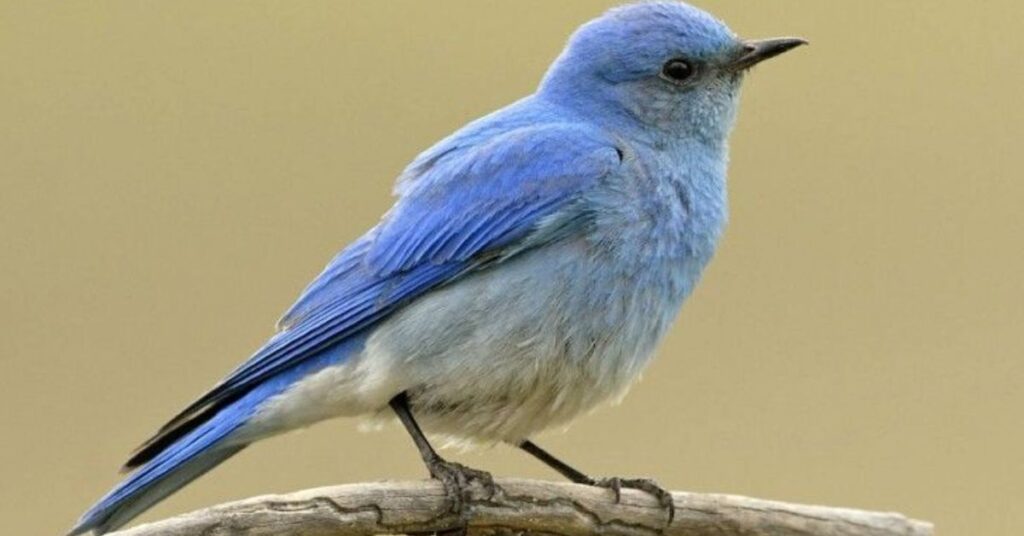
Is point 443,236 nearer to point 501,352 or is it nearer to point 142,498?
point 501,352

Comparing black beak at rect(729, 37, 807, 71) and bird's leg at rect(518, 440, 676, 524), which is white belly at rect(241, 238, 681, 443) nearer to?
bird's leg at rect(518, 440, 676, 524)

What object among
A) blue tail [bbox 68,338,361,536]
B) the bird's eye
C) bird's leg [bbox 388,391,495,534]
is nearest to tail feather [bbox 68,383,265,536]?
blue tail [bbox 68,338,361,536]

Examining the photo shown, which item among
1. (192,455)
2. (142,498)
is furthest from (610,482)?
(142,498)

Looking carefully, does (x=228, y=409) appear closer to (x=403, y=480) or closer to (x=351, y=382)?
(x=351, y=382)

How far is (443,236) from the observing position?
433 centimetres

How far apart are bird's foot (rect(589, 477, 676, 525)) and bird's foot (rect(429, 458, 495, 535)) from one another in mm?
336

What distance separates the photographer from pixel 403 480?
3816mm

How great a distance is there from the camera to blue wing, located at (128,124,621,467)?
4.26 meters

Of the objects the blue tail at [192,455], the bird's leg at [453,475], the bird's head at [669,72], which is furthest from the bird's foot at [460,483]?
the bird's head at [669,72]

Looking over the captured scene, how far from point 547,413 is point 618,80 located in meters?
1.04

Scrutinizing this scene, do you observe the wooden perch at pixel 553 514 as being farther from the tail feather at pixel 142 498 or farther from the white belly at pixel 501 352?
the tail feather at pixel 142 498

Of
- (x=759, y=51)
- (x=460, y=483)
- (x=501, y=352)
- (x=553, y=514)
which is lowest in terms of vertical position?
(x=553, y=514)

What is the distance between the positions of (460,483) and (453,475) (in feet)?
0.13

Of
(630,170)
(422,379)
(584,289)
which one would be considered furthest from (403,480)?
(630,170)
